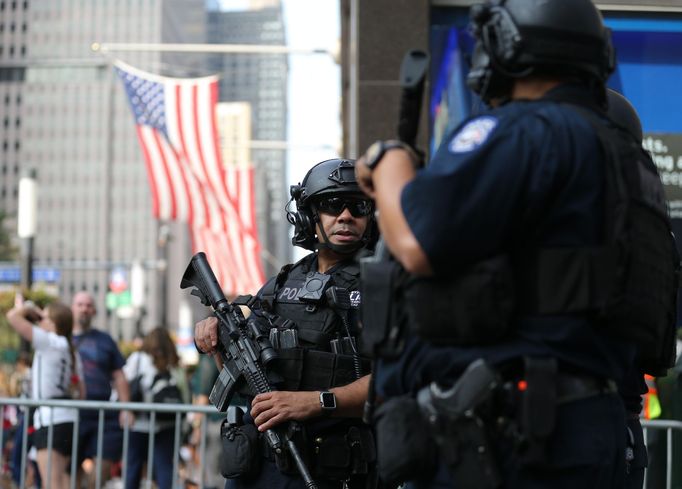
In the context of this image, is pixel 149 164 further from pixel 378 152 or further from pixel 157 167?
pixel 378 152

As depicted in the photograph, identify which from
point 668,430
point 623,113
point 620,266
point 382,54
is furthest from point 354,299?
point 382,54

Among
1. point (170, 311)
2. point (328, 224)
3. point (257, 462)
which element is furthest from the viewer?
point (170, 311)

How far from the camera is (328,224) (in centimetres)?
447

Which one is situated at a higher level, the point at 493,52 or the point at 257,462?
the point at 493,52

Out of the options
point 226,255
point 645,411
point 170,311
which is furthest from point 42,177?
point 645,411

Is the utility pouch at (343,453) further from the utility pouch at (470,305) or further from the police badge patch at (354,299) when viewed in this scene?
the utility pouch at (470,305)

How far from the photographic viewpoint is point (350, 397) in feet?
13.4

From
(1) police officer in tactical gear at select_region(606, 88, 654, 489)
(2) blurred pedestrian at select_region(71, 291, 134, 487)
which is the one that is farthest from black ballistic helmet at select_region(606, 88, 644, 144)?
(2) blurred pedestrian at select_region(71, 291, 134, 487)

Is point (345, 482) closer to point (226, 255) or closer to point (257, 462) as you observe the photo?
point (257, 462)

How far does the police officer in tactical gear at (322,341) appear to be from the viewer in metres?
4.10

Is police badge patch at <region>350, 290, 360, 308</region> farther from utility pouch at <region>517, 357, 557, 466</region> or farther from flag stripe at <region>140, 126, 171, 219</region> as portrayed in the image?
flag stripe at <region>140, 126, 171, 219</region>

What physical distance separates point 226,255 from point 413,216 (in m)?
19.1

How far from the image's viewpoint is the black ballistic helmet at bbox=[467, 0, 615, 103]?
9.20 ft

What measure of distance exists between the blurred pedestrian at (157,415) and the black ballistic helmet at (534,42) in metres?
6.47
